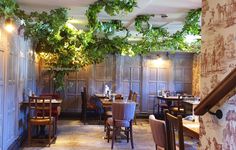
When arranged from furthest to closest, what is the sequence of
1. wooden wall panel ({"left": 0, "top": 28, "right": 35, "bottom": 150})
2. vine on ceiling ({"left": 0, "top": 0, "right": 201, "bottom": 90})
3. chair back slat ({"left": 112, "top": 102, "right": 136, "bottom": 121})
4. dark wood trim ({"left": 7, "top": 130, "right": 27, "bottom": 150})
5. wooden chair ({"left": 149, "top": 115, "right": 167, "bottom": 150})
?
chair back slat ({"left": 112, "top": 102, "right": 136, "bottom": 121})
dark wood trim ({"left": 7, "top": 130, "right": 27, "bottom": 150})
vine on ceiling ({"left": 0, "top": 0, "right": 201, "bottom": 90})
wooden wall panel ({"left": 0, "top": 28, "right": 35, "bottom": 150})
wooden chair ({"left": 149, "top": 115, "right": 167, "bottom": 150})

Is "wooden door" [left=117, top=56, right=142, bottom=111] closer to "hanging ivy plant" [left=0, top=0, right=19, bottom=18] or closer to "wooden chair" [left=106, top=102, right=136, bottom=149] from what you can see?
"wooden chair" [left=106, top=102, right=136, bottom=149]

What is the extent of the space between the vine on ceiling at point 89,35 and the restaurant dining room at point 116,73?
23 millimetres

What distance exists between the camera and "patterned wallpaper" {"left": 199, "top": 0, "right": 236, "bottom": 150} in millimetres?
1531

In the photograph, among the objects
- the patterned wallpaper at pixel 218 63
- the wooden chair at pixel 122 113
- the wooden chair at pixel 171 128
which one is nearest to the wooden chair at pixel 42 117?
the wooden chair at pixel 122 113

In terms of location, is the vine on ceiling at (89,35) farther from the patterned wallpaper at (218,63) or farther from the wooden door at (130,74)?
the patterned wallpaper at (218,63)

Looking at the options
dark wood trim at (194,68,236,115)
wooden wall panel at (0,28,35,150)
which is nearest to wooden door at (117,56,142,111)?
wooden wall panel at (0,28,35,150)

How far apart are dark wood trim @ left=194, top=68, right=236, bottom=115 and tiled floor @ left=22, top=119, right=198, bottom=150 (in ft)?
15.2

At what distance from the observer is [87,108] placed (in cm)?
955

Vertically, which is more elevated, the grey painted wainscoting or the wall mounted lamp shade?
the wall mounted lamp shade

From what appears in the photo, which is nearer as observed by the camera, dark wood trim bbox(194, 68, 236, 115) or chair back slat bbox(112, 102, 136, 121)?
dark wood trim bbox(194, 68, 236, 115)

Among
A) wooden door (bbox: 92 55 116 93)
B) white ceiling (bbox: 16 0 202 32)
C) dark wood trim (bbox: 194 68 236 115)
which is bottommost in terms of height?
dark wood trim (bbox: 194 68 236 115)

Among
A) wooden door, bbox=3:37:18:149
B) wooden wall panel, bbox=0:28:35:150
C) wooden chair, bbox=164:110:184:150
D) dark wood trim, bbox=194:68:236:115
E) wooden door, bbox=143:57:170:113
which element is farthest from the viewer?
wooden door, bbox=143:57:170:113

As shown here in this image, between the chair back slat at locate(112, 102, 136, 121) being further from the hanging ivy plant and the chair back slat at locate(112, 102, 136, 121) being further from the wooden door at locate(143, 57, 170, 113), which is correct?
the wooden door at locate(143, 57, 170, 113)

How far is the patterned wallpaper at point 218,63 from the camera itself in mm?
1531
